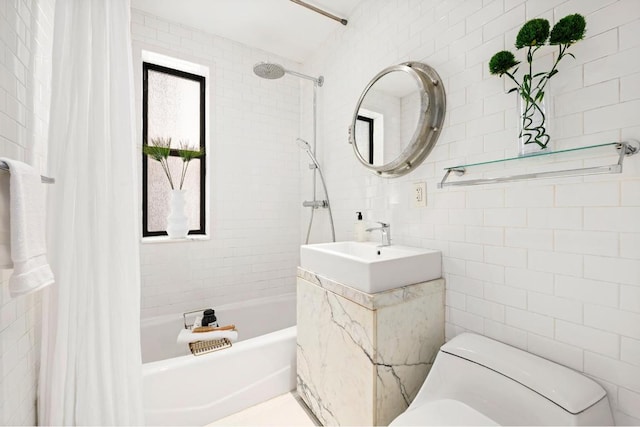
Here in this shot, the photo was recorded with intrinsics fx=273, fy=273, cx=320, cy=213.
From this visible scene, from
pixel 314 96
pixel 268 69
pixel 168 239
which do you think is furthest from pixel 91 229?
pixel 314 96

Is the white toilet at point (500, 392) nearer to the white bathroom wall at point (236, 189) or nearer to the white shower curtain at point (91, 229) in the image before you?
the white shower curtain at point (91, 229)

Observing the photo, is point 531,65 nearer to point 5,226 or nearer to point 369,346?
point 369,346

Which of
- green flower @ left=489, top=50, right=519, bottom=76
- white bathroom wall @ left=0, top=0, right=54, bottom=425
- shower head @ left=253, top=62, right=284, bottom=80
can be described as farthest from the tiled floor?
shower head @ left=253, top=62, right=284, bottom=80

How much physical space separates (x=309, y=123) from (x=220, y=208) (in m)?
1.08

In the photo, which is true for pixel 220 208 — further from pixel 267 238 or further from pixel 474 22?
pixel 474 22

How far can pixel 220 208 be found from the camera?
225 cm

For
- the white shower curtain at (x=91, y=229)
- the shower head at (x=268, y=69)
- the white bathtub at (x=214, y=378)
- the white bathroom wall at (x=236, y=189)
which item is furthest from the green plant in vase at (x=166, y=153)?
the white bathtub at (x=214, y=378)

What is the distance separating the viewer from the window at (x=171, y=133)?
217 cm

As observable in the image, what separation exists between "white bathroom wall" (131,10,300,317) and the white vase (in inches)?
5.1

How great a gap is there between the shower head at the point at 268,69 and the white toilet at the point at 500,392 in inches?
75.2

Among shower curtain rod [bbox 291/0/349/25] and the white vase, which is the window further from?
shower curtain rod [bbox 291/0/349/25]

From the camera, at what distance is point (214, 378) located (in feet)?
4.60

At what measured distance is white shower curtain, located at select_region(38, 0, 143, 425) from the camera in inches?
39.5

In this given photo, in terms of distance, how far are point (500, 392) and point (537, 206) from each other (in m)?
0.66
